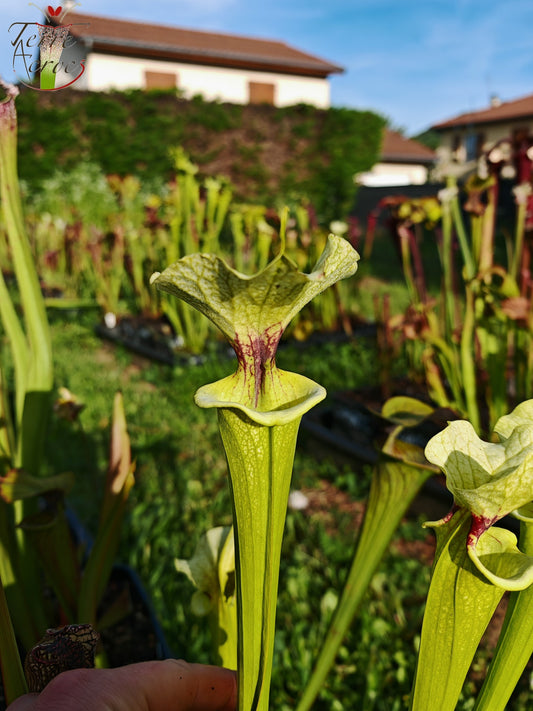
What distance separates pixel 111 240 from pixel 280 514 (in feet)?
15.0

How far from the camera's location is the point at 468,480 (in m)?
0.48

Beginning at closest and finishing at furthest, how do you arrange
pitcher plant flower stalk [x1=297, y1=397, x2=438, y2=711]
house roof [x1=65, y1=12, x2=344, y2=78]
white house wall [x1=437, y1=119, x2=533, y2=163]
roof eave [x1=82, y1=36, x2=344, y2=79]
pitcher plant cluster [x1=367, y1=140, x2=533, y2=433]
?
pitcher plant flower stalk [x1=297, y1=397, x2=438, y2=711] < pitcher plant cluster [x1=367, y1=140, x2=533, y2=433] < roof eave [x1=82, y1=36, x2=344, y2=79] < house roof [x1=65, y1=12, x2=344, y2=78] < white house wall [x1=437, y1=119, x2=533, y2=163]

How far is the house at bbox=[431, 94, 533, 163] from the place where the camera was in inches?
691

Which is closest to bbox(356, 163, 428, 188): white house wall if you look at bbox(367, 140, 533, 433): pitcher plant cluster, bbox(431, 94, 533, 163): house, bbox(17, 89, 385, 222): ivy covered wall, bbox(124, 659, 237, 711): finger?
bbox(431, 94, 533, 163): house

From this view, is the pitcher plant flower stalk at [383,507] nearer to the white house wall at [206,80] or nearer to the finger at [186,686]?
the finger at [186,686]

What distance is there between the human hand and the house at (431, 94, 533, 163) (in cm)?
1874

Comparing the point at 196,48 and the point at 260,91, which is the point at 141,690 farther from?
the point at 260,91

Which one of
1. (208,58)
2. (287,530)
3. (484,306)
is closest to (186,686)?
(287,530)

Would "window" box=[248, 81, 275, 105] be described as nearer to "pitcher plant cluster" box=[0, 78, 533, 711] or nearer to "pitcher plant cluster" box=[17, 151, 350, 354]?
"pitcher plant cluster" box=[17, 151, 350, 354]

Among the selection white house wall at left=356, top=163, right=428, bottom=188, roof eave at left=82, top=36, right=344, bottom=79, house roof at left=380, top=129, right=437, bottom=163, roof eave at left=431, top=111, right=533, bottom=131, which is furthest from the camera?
white house wall at left=356, top=163, right=428, bottom=188

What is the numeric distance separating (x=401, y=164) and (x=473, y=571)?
24056 mm

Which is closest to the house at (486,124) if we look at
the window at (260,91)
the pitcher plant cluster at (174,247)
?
the window at (260,91)

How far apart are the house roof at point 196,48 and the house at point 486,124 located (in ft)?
18.0

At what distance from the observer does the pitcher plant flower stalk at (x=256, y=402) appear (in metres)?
0.42
